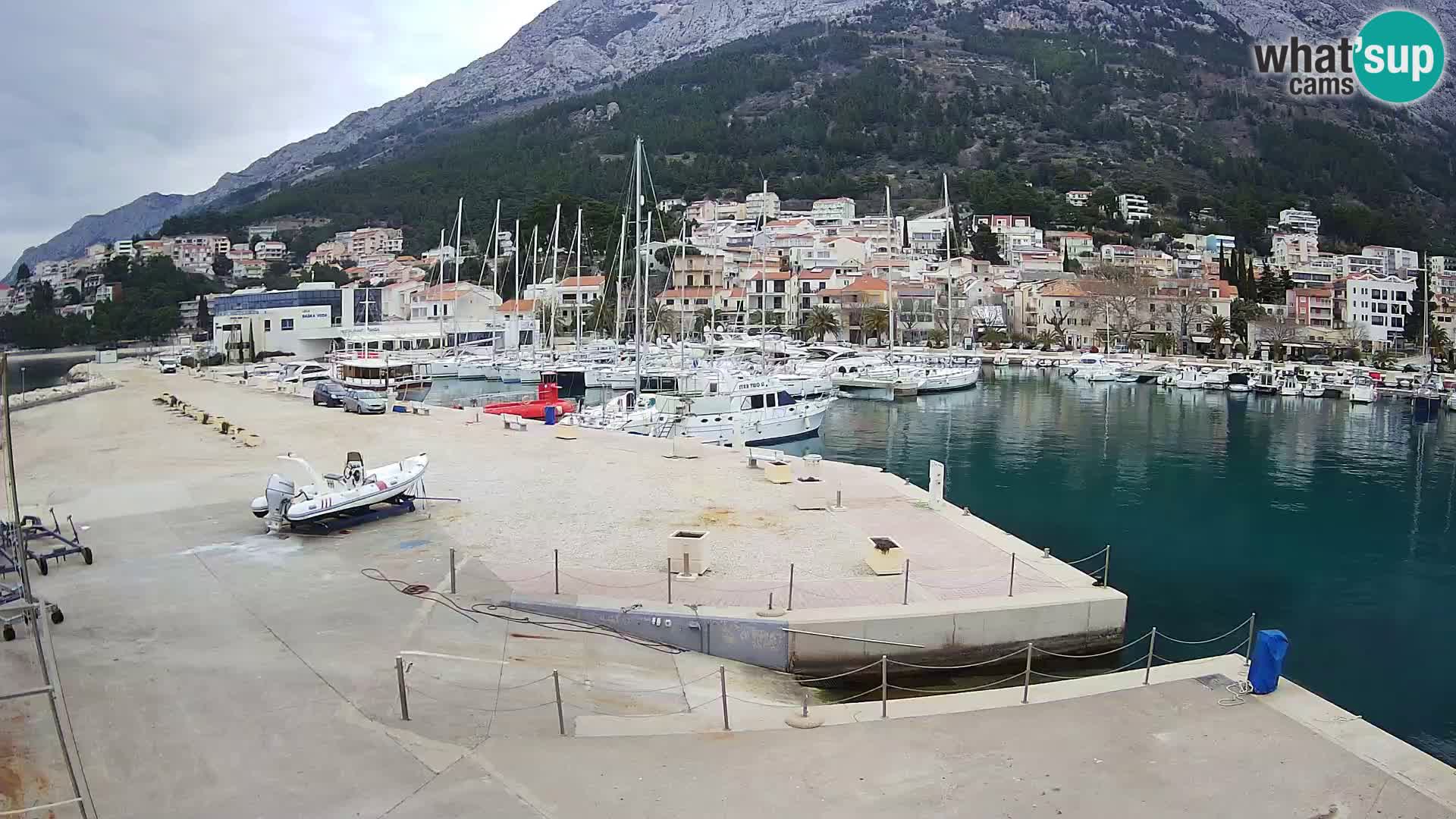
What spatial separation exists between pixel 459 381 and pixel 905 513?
4963cm

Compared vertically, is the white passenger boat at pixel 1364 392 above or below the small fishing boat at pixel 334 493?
below

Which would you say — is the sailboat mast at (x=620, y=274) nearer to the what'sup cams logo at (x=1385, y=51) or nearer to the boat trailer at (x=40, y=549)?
the boat trailer at (x=40, y=549)

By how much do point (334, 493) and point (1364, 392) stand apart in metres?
60.6

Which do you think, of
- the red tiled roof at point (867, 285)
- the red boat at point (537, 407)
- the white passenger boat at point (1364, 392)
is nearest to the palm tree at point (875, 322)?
the red tiled roof at point (867, 285)

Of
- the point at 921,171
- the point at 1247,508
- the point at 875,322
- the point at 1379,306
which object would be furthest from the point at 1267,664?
the point at 921,171

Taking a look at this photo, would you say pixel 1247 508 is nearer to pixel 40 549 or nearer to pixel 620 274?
pixel 40 549

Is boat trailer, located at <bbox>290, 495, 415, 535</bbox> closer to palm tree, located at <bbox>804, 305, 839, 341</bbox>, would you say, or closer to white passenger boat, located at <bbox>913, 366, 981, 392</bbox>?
white passenger boat, located at <bbox>913, 366, 981, 392</bbox>

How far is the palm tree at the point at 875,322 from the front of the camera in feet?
294

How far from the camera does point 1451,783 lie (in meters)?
7.40

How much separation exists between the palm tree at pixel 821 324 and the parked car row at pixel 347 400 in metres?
53.8

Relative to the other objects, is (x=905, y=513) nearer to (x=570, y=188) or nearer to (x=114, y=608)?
(x=114, y=608)

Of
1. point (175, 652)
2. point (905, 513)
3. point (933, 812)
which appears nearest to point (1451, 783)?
point (933, 812)

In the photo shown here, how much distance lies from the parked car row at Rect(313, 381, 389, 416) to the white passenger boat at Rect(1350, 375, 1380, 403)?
54074 millimetres

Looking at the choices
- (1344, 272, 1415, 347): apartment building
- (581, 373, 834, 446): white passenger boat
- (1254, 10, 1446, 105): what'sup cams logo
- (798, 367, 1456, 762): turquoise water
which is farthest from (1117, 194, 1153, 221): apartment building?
(581, 373, 834, 446): white passenger boat
